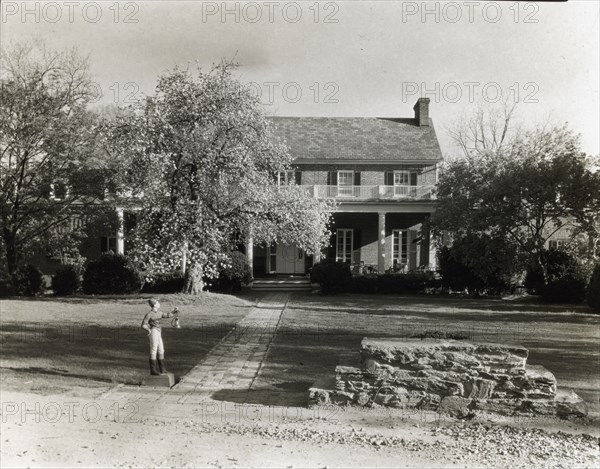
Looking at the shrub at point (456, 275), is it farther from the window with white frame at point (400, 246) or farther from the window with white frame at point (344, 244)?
the window with white frame at point (344, 244)

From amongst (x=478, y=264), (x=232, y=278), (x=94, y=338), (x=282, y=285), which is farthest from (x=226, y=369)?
(x=282, y=285)

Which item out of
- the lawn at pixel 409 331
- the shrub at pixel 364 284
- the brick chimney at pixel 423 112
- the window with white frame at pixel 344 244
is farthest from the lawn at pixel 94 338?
the brick chimney at pixel 423 112

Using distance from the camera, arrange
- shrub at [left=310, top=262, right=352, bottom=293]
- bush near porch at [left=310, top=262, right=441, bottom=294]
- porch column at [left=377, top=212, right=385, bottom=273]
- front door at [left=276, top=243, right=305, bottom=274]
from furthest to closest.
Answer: front door at [left=276, top=243, right=305, bottom=274] < porch column at [left=377, top=212, right=385, bottom=273] < bush near porch at [left=310, top=262, right=441, bottom=294] < shrub at [left=310, top=262, right=352, bottom=293]

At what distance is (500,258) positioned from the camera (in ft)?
73.0

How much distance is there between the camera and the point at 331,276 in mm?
24609

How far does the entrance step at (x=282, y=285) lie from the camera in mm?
26984

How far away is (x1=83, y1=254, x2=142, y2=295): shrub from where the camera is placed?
2416 centimetres

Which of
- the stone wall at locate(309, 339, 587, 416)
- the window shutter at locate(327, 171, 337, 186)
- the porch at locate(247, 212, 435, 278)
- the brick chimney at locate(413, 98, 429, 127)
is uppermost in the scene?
the brick chimney at locate(413, 98, 429, 127)

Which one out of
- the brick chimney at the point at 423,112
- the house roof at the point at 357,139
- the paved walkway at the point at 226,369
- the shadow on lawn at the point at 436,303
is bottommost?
the paved walkway at the point at 226,369

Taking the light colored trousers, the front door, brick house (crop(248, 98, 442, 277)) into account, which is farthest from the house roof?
the light colored trousers

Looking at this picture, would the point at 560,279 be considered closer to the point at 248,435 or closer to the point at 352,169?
the point at 352,169

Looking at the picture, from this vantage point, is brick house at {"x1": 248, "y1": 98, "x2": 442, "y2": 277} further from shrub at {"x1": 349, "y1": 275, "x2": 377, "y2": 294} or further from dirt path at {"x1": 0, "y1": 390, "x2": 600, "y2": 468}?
dirt path at {"x1": 0, "y1": 390, "x2": 600, "y2": 468}

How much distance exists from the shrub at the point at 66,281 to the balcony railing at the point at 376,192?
12258 millimetres

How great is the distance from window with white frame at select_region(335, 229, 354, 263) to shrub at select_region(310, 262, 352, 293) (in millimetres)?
7526
